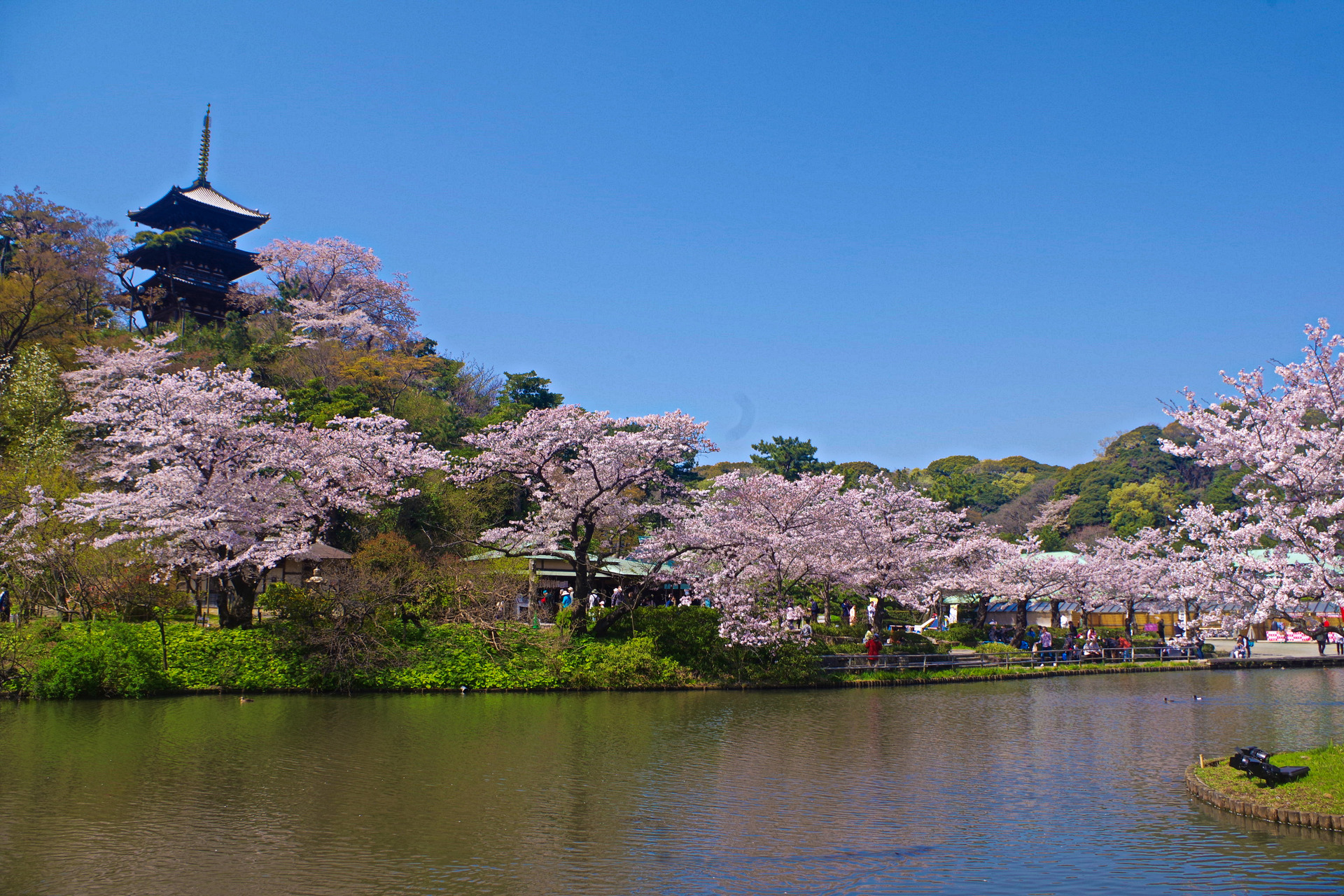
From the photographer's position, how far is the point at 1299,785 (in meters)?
12.8

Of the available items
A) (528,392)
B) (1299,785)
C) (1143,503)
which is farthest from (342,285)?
(1143,503)

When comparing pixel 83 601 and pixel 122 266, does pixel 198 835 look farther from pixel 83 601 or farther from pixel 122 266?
pixel 122 266

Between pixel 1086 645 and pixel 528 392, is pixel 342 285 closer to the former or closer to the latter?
pixel 528 392

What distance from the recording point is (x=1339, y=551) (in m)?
16.1

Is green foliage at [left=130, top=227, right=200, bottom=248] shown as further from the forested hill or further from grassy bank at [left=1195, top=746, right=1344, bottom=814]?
grassy bank at [left=1195, top=746, right=1344, bottom=814]

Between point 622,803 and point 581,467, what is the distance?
16.4 metres

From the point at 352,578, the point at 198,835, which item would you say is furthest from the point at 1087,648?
the point at 198,835

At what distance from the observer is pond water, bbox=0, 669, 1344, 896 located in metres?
10.0

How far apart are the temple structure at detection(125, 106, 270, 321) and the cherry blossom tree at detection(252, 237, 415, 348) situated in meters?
2.35

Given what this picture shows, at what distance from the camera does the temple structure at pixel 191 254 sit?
5541 cm

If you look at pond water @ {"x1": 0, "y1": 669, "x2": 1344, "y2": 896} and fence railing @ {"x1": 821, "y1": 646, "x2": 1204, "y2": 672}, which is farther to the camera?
fence railing @ {"x1": 821, "y1": 646, "x2": 1204, "y2": 672}

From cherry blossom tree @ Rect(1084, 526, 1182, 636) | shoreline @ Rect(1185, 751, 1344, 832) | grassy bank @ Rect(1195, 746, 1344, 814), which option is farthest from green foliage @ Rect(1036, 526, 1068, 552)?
shoreline @ Rect(1185, 751, 1344, 832)

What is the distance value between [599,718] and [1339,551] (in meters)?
15.6

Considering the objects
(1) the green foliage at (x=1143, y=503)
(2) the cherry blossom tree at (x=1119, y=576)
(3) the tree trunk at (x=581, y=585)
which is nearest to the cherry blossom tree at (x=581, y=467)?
(3) the tree trunk at (x=581, y=585)
